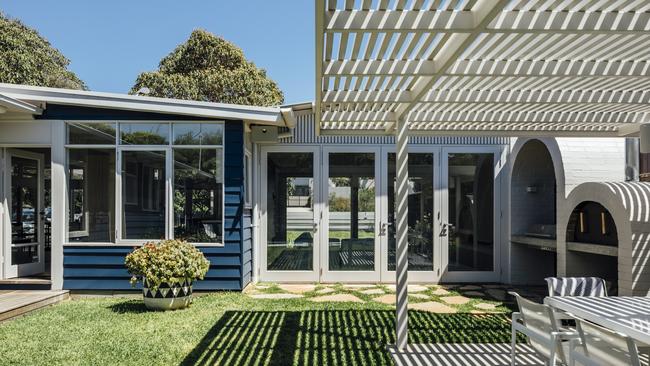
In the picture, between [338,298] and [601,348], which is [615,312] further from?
[338,298]

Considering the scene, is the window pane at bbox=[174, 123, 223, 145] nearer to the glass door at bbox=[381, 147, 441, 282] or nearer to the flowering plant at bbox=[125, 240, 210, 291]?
the flowering plant at bbox=[125, 240, 210, 291]

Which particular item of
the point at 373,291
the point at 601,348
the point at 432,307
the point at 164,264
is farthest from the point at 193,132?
the point at 601,348

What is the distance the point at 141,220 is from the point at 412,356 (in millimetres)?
4766

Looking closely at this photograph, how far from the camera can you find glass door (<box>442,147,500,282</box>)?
902cm

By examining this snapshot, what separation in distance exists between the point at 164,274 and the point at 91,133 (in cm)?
270

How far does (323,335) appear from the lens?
17.5 ft

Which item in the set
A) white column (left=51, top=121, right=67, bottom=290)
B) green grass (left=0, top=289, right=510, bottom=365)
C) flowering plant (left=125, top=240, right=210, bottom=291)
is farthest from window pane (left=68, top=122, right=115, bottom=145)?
green grass (left=0, top=289, right=510, bottom=365)

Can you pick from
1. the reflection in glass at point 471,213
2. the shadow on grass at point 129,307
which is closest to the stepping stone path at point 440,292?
the reflection in glass at point 471,213

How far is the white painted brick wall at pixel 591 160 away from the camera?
275 inches

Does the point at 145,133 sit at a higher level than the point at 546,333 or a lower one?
higher

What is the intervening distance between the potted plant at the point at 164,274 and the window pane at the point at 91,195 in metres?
1.37

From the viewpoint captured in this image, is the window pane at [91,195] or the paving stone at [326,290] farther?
the paving stone at [326,290]

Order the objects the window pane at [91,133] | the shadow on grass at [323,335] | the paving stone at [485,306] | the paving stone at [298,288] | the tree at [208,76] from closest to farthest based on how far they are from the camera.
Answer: the shadow on grass at [323,335], the paving stone at [485,306], the window pane at [91,133], the paving stone at [298,288], the tree at [208,76]

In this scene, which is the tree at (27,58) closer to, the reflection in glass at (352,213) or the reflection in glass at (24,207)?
the reflection in glass at (24,207)
